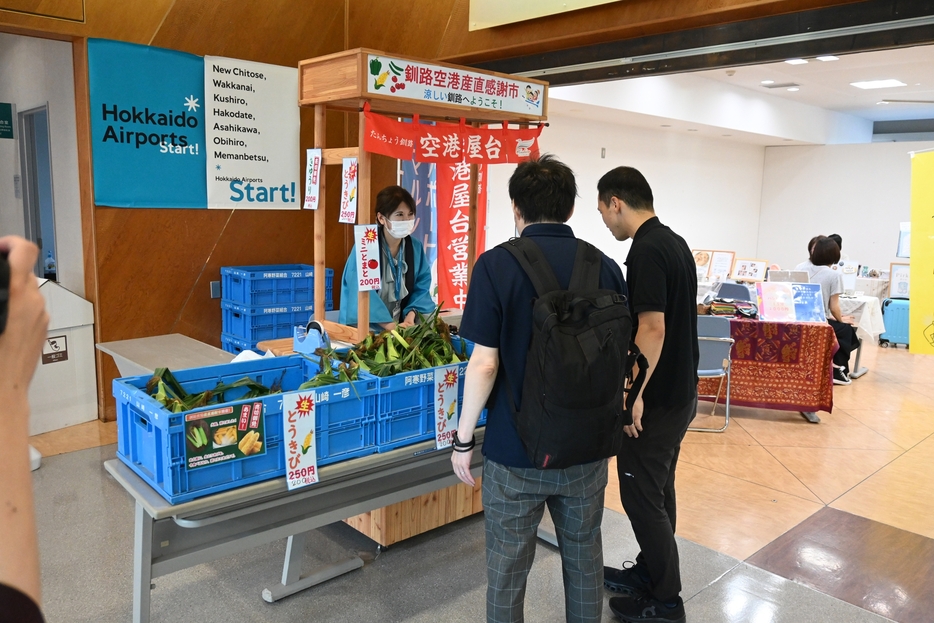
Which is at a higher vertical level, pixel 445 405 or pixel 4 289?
pixel 4 289

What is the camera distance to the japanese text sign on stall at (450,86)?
3111 mm

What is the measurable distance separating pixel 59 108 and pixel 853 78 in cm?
959

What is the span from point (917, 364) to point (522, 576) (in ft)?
25.2

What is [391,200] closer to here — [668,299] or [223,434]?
[668,299]

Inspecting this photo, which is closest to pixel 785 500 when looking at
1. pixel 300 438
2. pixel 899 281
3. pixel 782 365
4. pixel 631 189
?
pixel 782 365

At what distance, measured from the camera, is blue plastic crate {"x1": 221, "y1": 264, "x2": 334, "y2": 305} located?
4879mm

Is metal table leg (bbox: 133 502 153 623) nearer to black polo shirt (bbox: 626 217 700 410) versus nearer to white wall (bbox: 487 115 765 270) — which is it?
black polo shirt (bbox: 626 217 700 410)

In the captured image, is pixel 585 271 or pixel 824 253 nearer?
pixel 585 271

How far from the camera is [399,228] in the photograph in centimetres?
354

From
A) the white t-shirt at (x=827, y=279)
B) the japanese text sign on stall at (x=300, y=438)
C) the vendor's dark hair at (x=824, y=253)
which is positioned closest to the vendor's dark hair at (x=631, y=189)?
the japanese text sign on stall at (x=300, y=438)

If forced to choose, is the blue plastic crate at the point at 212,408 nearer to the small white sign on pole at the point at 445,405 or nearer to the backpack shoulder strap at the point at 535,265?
the small white sign on pole at the point at 445,405

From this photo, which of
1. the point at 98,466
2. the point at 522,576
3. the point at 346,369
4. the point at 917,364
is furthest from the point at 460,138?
the point at 917,364

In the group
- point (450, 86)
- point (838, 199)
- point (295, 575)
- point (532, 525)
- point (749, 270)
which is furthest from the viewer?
point (838, 199)

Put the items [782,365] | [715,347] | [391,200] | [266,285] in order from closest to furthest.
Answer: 1. [391,200]
2. [266,285]
3. [715,347]
4. [782,365]
